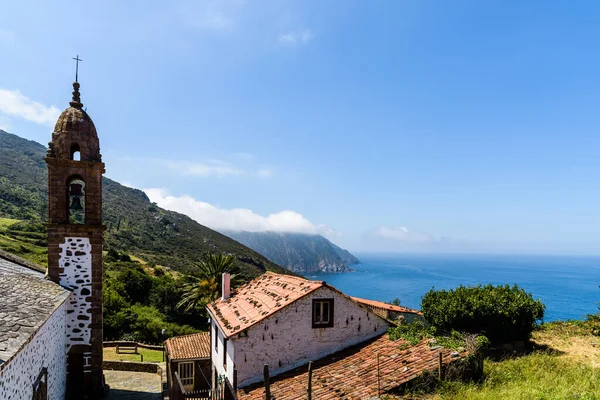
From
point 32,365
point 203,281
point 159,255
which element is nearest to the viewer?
point 32,365

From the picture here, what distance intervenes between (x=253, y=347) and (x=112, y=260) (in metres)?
46.8

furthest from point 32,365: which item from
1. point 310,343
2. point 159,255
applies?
point 159,255

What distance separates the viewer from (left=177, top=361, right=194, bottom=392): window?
18562 mm

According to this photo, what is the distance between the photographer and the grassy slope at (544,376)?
9945 mm

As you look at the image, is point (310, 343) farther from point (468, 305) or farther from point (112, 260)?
point (112, 260)

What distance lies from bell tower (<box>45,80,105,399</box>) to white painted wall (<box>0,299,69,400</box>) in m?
0.51

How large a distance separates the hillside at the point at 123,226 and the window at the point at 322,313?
128 ft

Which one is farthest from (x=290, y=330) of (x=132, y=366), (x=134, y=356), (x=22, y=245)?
(x=22, y=245)

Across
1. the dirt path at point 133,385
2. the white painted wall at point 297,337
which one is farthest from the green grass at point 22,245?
the white painted wall at point 297,337

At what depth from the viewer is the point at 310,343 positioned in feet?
46.5

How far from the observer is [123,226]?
8850 centimetres

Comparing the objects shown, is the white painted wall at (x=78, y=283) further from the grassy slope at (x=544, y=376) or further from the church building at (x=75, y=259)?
the grassy slope at (x=544, y=376)

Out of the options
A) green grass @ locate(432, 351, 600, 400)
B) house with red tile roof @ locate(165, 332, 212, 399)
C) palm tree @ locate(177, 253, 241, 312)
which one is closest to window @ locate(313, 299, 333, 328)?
green grass @ locate(432, 351, 600, 400)

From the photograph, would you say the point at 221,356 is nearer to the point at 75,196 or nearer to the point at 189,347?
the point at 189,347
